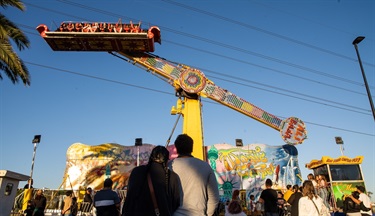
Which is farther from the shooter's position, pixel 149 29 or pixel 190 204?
pixel 149 29

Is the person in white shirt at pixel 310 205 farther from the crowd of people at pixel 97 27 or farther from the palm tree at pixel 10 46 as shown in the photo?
the crowd of people at pixel 97 27

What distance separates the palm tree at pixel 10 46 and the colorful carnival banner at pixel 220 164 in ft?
54.1

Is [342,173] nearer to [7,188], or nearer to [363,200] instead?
[363,200]

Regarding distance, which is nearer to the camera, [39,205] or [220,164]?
[39,205]

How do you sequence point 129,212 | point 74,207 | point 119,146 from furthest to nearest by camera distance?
point 119,146 → point 74,207 → point 129,212

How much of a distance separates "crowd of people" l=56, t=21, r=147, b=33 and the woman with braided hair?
43.0ft

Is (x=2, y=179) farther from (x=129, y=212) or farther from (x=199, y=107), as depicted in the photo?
(x=199, y=107)

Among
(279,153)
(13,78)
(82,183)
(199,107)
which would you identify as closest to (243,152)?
(279,153)

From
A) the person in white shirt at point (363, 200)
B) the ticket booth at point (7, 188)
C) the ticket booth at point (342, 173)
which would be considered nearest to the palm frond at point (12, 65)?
the ticket booth at point (7, 188)

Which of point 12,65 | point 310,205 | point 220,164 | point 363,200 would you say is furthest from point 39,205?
point 220,164

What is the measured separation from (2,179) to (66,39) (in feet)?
27.4

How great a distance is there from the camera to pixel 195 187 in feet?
9.07

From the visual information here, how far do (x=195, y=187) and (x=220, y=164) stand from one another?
941 inches

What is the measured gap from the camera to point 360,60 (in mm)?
14867
